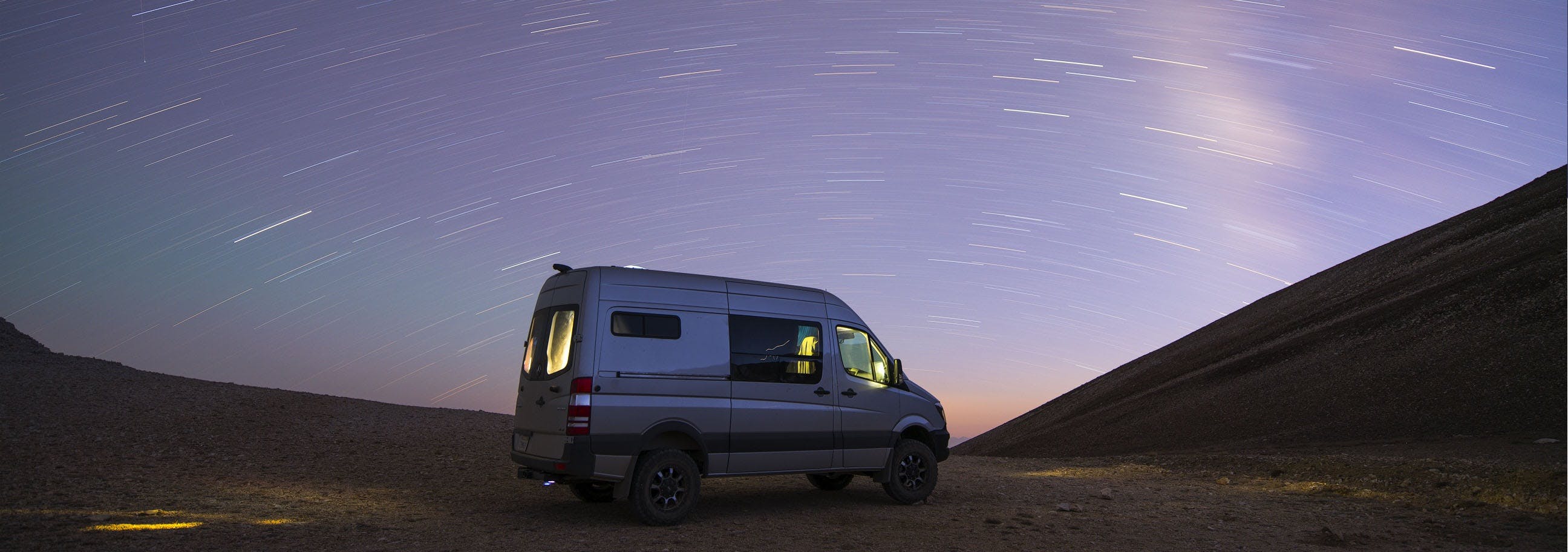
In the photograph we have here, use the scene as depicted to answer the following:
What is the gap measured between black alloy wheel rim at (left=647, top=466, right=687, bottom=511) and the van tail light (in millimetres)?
1068

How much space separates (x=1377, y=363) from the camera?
27.7m

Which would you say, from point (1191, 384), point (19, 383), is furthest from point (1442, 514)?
point (19, 383)

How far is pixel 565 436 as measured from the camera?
31.3 ft

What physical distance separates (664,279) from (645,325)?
2.31 ft

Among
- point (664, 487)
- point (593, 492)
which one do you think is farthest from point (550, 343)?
point (593, 492)

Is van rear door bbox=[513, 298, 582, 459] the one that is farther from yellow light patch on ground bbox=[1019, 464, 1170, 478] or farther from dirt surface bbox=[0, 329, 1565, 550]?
yellow light patch on ground bbox=[1019, 464, 1170, 478]

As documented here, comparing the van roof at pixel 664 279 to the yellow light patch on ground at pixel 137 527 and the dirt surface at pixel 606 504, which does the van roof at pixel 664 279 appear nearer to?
the dirt surface at pixel 606 504

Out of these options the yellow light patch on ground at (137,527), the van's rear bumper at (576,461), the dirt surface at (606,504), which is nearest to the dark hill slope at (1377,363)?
the dirt surface at (606,504)

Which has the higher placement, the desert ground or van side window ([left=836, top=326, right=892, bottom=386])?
van side window ([left=836, top=326, right=892, bottom=386])

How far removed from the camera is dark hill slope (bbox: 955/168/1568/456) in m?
22.6

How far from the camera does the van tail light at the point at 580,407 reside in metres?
9.48

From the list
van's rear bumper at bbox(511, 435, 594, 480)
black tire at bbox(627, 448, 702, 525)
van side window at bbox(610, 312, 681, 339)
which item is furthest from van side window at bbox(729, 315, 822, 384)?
van's rear bumper at bbox(511, 435, 594, 480)

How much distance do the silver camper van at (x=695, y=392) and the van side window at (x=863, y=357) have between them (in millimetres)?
18

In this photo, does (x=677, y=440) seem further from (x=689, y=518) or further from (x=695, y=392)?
(x=689, y=518)
